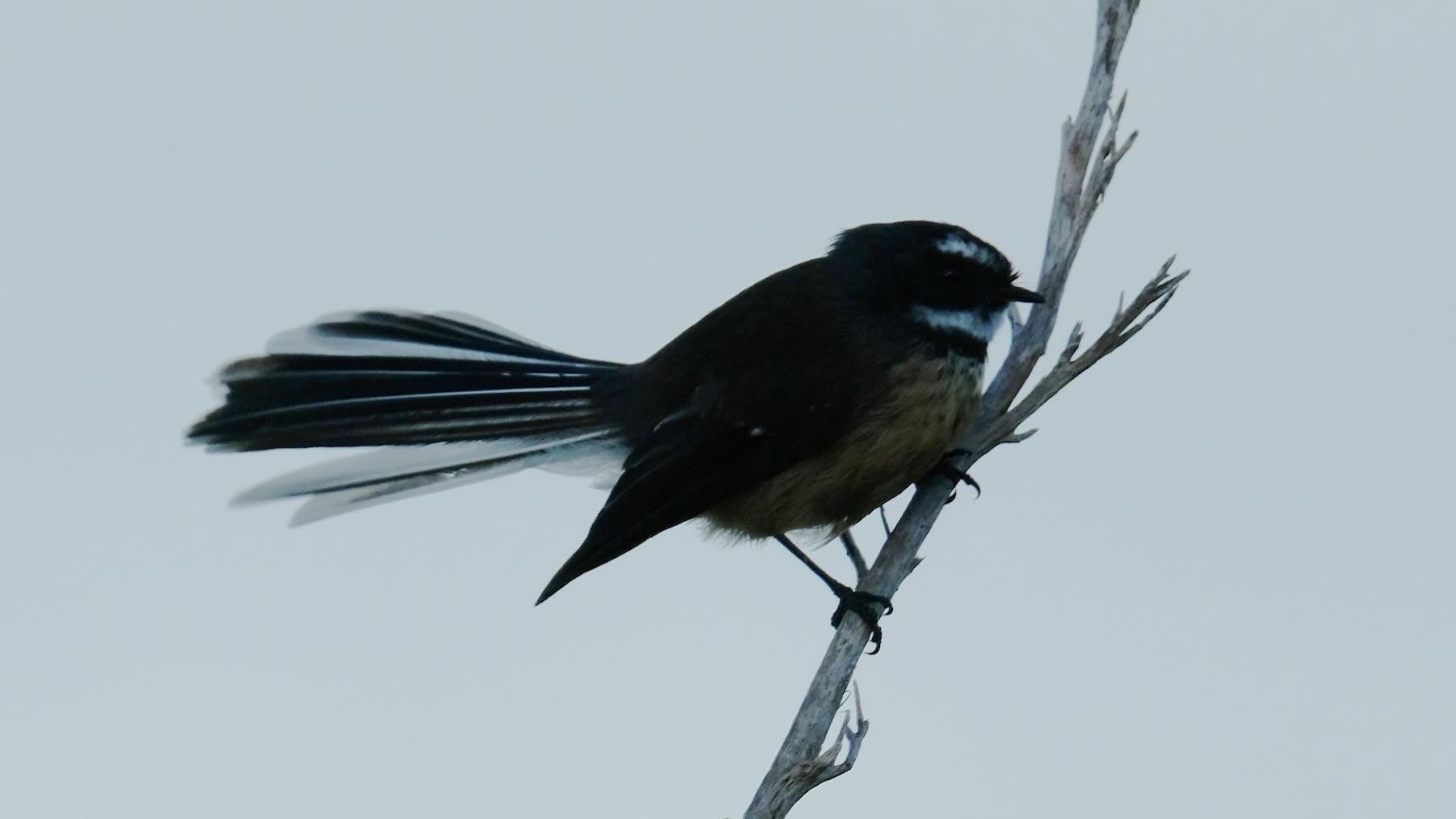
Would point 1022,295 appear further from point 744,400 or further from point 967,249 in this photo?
point 744,400

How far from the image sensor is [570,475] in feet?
17.2

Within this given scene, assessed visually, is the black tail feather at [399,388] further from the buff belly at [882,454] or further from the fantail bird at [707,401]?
the buff belly at [882,454]

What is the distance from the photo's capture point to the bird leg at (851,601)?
13.1 ft

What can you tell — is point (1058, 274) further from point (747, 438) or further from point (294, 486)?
point (294, 486)

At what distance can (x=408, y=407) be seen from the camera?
16.5 feet

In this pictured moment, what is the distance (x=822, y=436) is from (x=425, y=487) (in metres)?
1.19

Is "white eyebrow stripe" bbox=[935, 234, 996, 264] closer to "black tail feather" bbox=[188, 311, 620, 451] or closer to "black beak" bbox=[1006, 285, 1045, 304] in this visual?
"black beak" bbox=[1006, 285, 1045, 304]

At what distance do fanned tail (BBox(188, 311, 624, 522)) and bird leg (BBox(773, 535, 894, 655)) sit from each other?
647mm

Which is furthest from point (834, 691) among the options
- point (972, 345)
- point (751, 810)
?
point (972, 345)

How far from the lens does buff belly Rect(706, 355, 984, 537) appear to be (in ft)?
15.1

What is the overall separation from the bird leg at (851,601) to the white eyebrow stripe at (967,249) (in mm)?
1031

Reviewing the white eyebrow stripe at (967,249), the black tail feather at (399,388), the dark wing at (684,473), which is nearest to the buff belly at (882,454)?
the dark wing at (684,473)

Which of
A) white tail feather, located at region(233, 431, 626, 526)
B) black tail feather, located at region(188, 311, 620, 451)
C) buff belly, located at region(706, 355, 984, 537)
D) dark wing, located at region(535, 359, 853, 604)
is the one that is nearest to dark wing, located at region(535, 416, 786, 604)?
dark wing, located at region(535, 359, 853, 604)

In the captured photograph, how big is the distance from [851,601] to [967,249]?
1.31m
